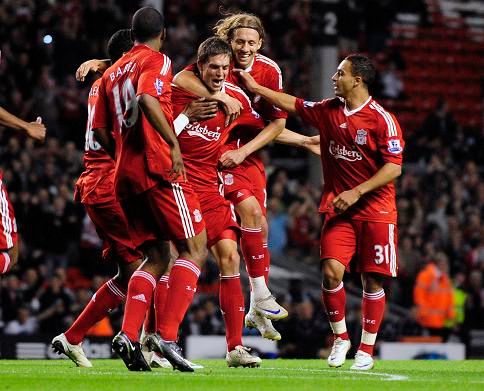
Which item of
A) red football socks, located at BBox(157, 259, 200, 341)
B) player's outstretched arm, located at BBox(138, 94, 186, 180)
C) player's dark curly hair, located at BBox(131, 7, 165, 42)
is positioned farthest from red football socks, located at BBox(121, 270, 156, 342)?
player's dark curly hair, located at BBox(131, 7, 165, 42)

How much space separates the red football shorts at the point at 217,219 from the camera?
938cm

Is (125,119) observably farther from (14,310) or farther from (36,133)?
(14,310)

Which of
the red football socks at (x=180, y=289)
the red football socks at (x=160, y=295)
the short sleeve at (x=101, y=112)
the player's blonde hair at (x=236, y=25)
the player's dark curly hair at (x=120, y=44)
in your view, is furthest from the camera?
the player's blonde hair at (x=236, y=25)

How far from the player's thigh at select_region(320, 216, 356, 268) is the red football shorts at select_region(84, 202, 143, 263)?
149cm

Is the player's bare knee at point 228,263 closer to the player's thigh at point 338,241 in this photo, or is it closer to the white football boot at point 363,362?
the player's thigh at point 338,241

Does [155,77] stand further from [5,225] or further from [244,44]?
[244,44]

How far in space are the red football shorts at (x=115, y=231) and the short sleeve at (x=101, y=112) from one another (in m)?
1.03

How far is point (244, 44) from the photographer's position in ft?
32.7

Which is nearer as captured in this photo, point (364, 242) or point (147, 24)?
point (147, 24)

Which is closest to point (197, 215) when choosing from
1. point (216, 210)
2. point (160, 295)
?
A: point (216, 210)

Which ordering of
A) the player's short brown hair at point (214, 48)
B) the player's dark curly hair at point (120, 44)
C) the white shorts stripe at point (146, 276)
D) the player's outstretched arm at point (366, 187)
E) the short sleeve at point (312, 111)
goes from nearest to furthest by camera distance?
the white shorts stripe at point (146, 276) < the player's short brown hair at point (214, 48) < the player's outstretched arm at point (366, 187) < the player's dark curly hair at point (120, 44) < the short sleeve at point (312, 111)

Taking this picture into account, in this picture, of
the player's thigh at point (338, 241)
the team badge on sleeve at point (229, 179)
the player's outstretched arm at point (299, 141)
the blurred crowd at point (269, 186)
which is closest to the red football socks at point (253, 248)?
the team badge on sleeve at point (229, 179)

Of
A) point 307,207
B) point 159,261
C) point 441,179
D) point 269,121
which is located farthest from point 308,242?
point 159,261

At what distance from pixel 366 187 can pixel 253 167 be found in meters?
1.04
